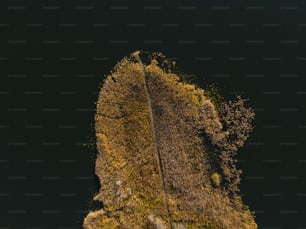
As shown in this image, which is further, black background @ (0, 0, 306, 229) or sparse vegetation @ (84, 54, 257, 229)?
black background @ (0, 0, 306, 229)

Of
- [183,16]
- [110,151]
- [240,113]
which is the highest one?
[183,16]

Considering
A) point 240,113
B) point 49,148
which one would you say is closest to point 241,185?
point 240,113

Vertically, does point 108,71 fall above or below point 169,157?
above

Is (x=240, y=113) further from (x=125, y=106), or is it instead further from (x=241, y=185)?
(x=125, y=106)

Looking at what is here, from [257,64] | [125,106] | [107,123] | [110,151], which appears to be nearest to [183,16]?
[257,64]

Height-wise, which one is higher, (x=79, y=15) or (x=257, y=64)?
(x=79, y=15)

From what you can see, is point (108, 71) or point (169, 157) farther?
point (108, 71)
